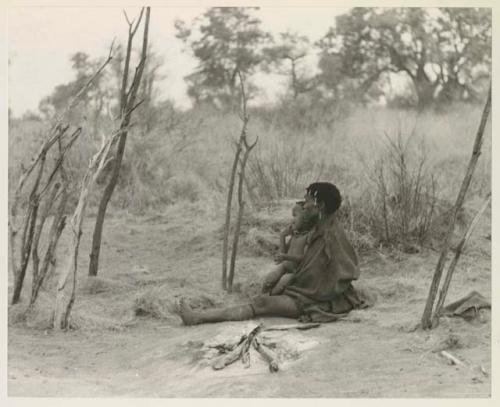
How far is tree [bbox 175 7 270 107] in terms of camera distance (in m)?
8.63

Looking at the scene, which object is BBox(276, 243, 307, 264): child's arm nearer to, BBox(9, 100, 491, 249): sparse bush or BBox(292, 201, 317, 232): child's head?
BBox(292, 201, 317, 232): child's head

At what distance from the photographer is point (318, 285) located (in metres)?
5.89

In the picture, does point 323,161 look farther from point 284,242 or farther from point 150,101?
point 284,242

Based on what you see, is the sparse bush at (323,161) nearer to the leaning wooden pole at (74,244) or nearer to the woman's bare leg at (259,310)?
the woman's bare leg at (259,310)

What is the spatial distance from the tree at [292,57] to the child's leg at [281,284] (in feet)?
9.34

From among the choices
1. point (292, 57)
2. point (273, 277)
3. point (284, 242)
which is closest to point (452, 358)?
point (273, 277)

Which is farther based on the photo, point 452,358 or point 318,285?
point 318,285

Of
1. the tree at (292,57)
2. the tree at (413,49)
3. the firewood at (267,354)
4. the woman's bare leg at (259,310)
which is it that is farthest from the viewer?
the tree at (413,49)

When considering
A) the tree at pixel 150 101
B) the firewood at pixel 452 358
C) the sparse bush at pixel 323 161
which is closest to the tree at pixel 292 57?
the sparse bush at pixel 323 161

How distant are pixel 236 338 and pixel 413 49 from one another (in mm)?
6490

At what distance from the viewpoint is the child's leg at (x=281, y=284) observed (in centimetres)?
595

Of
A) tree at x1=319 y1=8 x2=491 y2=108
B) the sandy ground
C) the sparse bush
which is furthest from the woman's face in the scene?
tree at x1=319 y1=8 x2=491 y2=108

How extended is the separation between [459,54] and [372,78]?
70.7 inches

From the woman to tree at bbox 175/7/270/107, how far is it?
2.28m
